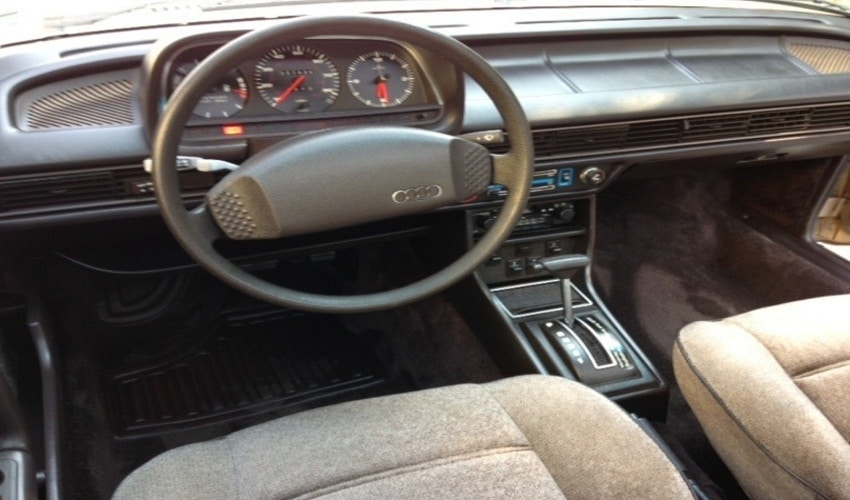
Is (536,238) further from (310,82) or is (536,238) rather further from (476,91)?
(310,82)

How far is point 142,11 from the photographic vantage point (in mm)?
1601

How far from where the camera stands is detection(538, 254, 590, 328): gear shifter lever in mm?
1663

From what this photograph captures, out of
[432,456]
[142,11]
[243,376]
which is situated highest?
[142,11]

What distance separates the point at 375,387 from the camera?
2002 mm

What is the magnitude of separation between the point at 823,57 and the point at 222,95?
62.3 inches

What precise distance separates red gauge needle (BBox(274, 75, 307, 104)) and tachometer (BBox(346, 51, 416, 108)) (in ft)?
0.29

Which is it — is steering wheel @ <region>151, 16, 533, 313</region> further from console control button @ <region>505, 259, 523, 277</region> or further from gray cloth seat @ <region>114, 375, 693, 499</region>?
console control button @ <region>505, 259, 523, 277</region>

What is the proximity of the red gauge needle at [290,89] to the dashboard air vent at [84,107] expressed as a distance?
0.89 ft

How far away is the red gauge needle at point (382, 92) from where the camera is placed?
140 centimetres

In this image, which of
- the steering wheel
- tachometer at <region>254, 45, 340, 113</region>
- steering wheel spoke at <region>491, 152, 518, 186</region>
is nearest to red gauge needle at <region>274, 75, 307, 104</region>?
tachometer at <region>254, 45, 340, 113</region>

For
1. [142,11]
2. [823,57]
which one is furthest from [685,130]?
[142,11]

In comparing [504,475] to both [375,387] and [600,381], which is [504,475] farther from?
[375,387]

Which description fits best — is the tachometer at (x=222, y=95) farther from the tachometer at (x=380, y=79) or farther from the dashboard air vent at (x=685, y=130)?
the dashboard air vent at (x=685, y=130)

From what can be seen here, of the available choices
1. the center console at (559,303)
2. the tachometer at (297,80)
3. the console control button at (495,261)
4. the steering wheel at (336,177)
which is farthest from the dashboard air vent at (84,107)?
the console control button at (495,261)
